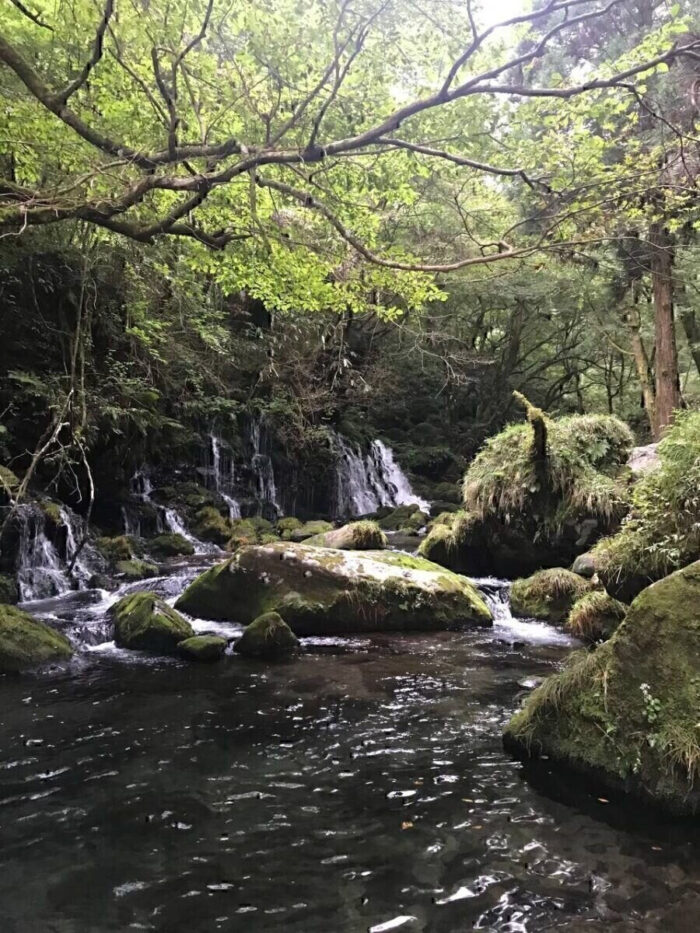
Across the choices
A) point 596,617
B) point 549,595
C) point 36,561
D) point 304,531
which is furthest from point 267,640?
point 304,531

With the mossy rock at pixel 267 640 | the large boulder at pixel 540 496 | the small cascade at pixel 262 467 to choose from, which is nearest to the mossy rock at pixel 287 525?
the small cascade at pixel 262 467

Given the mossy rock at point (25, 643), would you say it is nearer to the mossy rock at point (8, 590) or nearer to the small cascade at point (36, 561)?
the mossy rock at point (8, 590)

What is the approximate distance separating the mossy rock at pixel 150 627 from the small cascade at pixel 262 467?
35.1 feet

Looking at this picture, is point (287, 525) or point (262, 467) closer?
point (287, 525)

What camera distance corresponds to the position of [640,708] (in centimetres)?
438

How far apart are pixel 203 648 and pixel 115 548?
635 centimetres

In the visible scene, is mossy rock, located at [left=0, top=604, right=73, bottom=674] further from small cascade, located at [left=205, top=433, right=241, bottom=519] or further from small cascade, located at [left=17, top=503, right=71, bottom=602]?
small cascade, located at [left=205, top=433, right=241, bottom=519]

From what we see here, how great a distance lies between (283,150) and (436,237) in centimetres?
1533

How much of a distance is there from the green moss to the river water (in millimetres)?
1635

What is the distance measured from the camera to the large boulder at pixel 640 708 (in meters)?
4.14

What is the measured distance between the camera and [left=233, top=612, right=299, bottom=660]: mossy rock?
798cm

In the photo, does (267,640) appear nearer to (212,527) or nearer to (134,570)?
(134,570)

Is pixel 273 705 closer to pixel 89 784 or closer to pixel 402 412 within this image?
pixel 89 784

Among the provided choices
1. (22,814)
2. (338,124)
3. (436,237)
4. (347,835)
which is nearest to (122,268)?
(338,124)
